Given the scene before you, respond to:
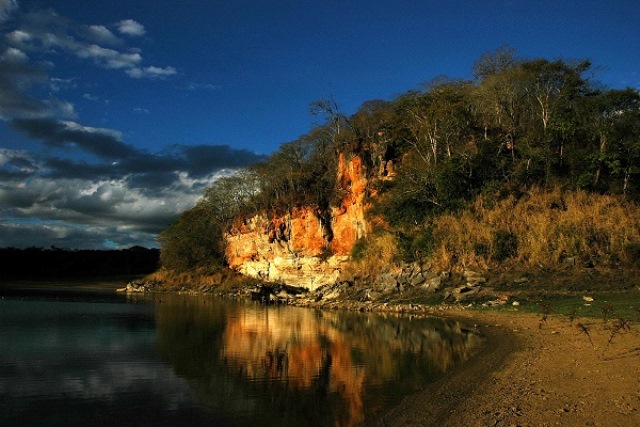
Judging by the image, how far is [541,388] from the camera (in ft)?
32.3

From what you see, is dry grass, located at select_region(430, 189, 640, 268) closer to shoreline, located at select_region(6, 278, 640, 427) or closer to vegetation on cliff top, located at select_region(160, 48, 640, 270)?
vegetation on cliff top, located at select_region(160, 48, 640, 270)

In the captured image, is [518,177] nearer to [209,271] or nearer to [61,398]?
[61,398]

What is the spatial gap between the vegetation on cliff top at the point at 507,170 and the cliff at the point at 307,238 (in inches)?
92.9

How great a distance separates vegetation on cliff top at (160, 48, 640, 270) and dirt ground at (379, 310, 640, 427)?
17.7 meters

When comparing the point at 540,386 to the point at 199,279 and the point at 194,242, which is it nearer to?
the point at 199,279

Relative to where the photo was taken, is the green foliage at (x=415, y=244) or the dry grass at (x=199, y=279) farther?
the dry grass at (x=199, y=279)

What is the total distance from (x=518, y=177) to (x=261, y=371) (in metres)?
31.7

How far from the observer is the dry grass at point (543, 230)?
30312 millimetres

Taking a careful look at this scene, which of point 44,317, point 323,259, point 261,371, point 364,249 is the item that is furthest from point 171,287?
point 261,371

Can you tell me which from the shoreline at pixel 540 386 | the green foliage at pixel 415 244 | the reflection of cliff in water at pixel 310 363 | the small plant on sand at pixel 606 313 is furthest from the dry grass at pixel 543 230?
the shoreline at pixel 540 386

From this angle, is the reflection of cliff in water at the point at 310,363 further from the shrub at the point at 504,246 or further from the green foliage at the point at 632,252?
the green foliage at the point at 632,252

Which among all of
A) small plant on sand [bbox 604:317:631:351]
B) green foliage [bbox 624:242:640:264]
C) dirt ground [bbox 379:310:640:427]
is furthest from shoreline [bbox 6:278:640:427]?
green foliage [bbox 624:242:640:264]


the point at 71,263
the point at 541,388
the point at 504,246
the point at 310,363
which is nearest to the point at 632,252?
the point at 504,246

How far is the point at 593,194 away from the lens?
3488cm
